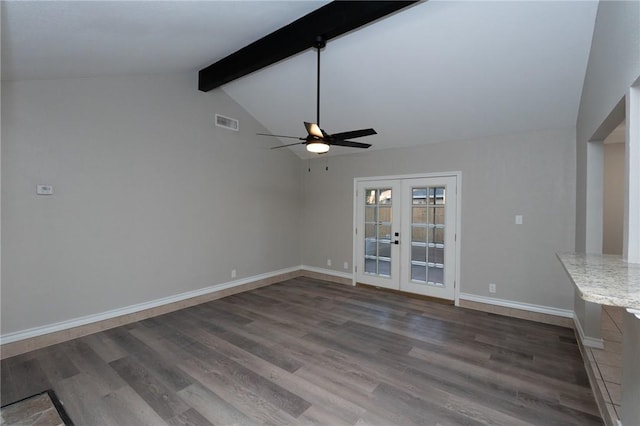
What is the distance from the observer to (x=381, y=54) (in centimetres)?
338

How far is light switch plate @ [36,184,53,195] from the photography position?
310 cm

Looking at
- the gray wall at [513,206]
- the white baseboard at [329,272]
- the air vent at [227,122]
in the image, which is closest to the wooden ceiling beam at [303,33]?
the air vent at [227,122]

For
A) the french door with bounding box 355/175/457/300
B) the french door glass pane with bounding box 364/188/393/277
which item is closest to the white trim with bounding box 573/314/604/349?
the french door with bounding box 355/175/457/300

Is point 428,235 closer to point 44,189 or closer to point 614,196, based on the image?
point 614,196

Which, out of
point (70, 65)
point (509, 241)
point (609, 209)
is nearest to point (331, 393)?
point (509, 241)

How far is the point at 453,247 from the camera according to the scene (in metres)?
4.62

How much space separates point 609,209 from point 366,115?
15.7ft

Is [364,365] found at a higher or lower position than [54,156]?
lower

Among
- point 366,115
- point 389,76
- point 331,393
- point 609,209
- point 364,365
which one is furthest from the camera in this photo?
point 609,209

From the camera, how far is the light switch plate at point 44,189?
122 inches

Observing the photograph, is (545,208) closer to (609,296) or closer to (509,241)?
(509,241)

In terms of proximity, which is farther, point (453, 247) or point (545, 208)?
point (453, 247)

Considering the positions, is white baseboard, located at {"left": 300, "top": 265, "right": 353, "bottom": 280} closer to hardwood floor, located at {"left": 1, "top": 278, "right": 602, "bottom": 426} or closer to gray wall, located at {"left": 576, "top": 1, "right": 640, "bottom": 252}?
hardwood floor, located at {"left": 1, "top": 278, "right": 602, "bottom": 426}

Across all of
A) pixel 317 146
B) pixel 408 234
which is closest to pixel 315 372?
pixel 317 146
